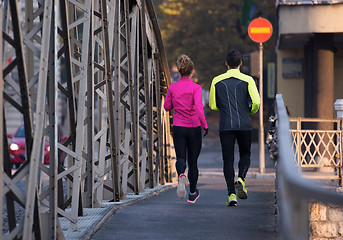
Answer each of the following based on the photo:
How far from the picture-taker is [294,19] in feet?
62.6

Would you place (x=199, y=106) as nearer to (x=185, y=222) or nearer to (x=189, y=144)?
(x=189, y=144)

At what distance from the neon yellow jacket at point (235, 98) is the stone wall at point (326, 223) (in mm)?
4386

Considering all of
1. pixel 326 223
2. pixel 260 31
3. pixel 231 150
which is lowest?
pixel 326 223

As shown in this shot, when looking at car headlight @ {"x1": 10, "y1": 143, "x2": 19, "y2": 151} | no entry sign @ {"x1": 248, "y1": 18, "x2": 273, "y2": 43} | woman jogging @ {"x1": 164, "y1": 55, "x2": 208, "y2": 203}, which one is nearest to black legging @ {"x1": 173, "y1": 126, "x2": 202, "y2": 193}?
woman jogging @ {"x1": 164, "y1": 55, "x2": 208, "y2": 203}

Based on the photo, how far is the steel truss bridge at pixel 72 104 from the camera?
18.5 feet

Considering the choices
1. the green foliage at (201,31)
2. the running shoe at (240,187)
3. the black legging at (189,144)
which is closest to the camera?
the running shoe at (240,187)

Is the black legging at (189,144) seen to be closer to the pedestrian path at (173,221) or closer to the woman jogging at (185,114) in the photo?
the woman jogging at (185,114)

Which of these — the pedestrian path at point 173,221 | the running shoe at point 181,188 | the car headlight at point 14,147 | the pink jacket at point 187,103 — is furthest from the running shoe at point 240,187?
the car headlight at point 14,147

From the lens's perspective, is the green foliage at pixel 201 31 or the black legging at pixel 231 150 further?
the green foliage at pixel 201 31

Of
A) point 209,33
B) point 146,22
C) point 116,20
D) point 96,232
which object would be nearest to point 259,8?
point 209,33

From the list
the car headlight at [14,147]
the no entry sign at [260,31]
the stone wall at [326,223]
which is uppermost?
the no entry sign at [260,31]

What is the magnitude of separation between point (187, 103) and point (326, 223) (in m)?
4.77

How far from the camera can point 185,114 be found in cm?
919

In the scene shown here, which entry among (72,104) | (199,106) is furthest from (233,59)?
(72,104)
